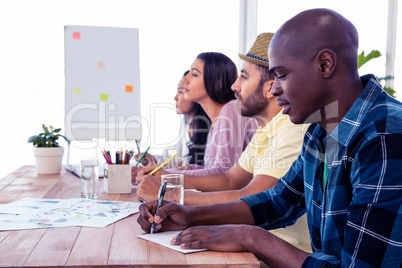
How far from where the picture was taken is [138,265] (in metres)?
0.84

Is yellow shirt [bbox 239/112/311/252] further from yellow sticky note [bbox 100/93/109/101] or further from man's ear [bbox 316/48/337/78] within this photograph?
yellow sticky note [bbox 100/93/109/101]

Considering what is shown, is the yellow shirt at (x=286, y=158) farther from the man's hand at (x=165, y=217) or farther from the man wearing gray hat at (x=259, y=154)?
the man's hand at (x=165, y=217)

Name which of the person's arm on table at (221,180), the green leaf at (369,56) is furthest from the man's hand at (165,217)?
the green leaf at (369,56)

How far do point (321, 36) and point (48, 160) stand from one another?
1670 mm

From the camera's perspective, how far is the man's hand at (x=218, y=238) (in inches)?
37.4

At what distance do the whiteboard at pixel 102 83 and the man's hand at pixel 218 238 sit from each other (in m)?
3.27

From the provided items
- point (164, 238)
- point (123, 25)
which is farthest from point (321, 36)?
point (123, 25)

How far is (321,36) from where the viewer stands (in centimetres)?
96

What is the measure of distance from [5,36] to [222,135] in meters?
3.20

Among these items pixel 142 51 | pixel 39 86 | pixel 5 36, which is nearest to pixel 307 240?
pixel 142 51

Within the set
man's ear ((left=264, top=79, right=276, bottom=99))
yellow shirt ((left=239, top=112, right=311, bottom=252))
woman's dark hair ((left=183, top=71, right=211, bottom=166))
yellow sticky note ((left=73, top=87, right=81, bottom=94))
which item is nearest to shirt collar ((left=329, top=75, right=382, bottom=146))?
yellow shirt ((left=239, top=112, right=311, bottom=252))

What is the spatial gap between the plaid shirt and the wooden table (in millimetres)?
204

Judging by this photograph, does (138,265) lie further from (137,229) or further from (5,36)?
(5,36)

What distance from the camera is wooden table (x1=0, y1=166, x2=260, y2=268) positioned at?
0.85 m
